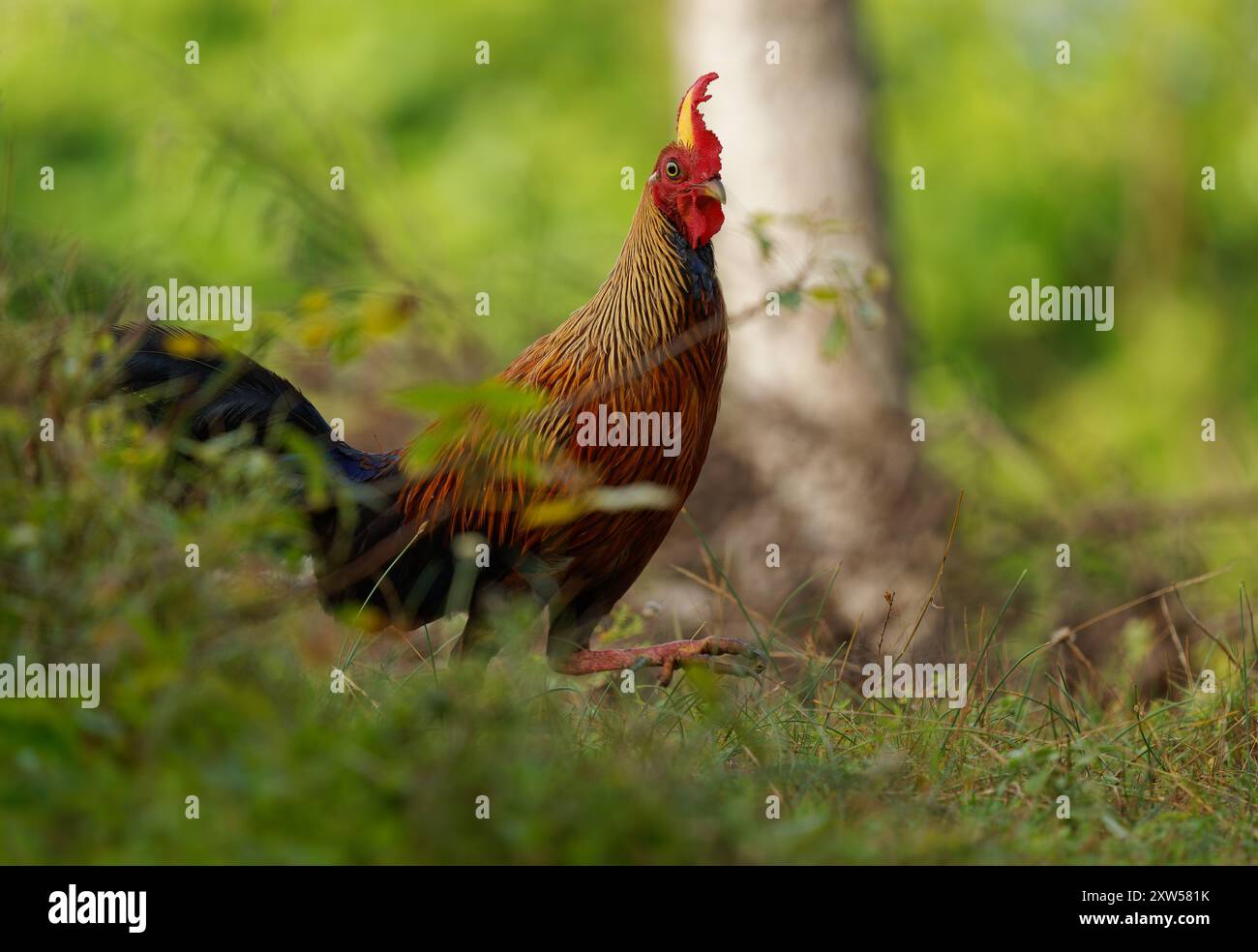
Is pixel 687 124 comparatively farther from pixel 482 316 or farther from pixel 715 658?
pixel 482 316

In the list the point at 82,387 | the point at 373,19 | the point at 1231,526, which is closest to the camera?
the point at 82,387

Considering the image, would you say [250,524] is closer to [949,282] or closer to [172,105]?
[172,105]

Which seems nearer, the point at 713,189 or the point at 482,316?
the point at 713,189

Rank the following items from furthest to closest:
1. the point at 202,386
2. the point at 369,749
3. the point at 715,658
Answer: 1. the point at 202,386
2. the point at 715,658
3. the point at 369,749

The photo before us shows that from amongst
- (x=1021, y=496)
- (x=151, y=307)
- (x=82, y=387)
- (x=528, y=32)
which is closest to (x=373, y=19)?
(x=528, y=32)

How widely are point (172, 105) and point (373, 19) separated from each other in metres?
4.12

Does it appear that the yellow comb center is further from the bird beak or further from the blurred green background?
the blurred green background

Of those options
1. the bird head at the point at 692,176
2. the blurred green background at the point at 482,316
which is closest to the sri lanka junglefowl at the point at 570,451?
the bird head at the point at 692,176

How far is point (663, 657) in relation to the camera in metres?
4.22

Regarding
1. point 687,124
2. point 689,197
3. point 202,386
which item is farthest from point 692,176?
point 202,386

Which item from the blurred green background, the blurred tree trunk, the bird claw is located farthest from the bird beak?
the blurred tree trunk

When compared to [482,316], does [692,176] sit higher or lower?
lower

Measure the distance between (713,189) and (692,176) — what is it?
4.7 inches

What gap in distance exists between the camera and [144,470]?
3404 millimetres
